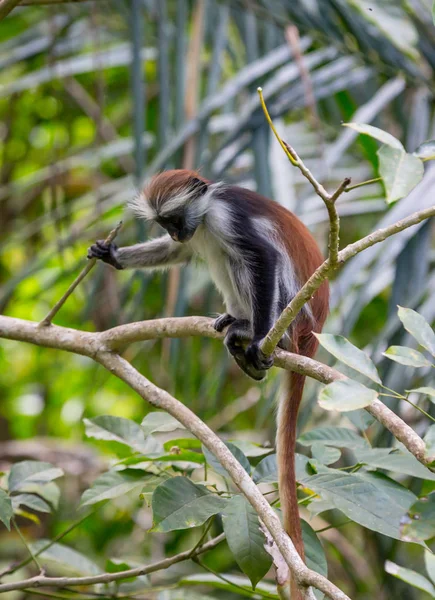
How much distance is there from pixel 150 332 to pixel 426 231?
4.92ft

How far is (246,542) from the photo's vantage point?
1.55 meters

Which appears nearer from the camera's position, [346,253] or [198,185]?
[346,253]

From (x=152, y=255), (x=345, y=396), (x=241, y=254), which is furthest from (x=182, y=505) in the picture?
(x=152, y=255)

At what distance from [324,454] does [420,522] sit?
0.66 metres

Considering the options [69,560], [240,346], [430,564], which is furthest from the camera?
[240,346]

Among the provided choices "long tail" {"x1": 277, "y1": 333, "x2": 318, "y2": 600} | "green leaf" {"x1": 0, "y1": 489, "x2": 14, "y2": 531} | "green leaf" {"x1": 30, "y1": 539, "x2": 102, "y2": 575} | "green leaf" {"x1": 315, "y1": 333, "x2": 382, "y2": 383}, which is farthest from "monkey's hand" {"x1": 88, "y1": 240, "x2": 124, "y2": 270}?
"green leaf" {"x1": 315, "y1": 333, "x2": 382, "y2": 383}

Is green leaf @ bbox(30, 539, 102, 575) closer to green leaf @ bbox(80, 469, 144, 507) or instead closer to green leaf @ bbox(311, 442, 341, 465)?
green leaf @ bbox(80, 469, 144, 507)

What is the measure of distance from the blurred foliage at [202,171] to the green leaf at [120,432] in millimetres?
202

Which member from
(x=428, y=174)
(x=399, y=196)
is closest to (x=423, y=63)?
(x=428, y=174)

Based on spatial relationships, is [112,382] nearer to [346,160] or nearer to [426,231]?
[346,160]

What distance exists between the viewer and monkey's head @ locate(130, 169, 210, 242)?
2.84m

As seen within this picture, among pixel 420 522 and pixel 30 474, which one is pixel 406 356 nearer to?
pixel 420 522

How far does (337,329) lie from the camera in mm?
3570

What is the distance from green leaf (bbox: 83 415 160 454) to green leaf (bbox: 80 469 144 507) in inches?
5.0
